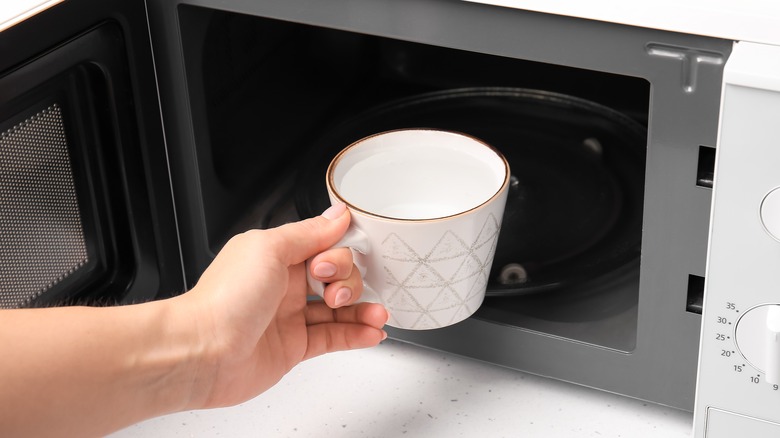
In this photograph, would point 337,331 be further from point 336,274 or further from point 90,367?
point 90,367

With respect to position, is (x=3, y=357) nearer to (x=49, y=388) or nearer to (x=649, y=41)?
(x=49, y=388)

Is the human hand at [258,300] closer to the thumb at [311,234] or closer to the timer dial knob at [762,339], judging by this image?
the thumb at [311,234]

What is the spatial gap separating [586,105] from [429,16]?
0.35 meters

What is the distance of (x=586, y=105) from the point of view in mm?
885

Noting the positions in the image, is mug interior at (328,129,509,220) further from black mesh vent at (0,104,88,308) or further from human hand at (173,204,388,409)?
black mesh vent at (0,104,88,308)

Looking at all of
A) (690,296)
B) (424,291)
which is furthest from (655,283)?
(424,291)

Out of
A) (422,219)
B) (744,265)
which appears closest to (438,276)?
(422,219)

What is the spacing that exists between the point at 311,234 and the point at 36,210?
19cm

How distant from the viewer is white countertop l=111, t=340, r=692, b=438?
65 centimetres

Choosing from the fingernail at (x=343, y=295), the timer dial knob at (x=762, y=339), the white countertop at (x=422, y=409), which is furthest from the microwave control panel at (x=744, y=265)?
the fingernail at (x=343, y=295)

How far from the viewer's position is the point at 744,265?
50 cm

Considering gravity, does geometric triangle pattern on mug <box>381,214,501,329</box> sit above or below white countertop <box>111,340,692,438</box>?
above

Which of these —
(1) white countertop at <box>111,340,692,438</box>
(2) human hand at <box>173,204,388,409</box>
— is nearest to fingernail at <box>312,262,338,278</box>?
(2) human hand at <box>173,204,388,409</box>

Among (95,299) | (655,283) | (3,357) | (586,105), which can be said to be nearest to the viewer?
(3,357)
